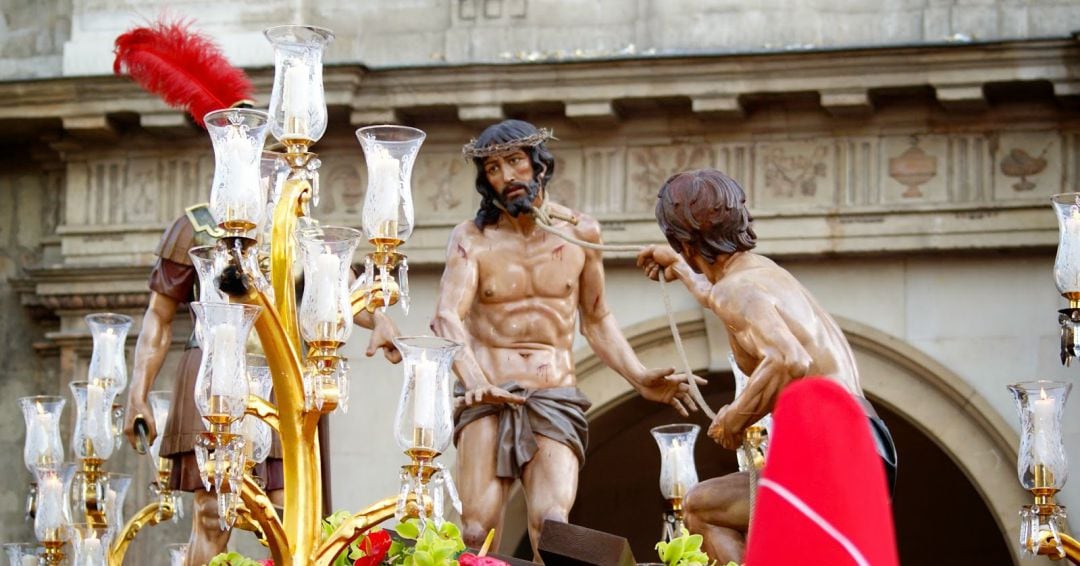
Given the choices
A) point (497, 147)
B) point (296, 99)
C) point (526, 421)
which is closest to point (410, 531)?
point (296, 99)

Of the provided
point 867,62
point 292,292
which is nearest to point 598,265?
point 292,292

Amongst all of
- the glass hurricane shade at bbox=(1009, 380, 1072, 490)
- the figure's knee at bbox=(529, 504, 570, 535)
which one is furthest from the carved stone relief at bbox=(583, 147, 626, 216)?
the figure's knee at bbox=(529, 504, 570, 535)

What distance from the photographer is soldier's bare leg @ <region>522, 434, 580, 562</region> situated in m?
9.20

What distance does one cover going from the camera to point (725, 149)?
14688 millimetres

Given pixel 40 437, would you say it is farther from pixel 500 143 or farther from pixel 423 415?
pixel 423 415

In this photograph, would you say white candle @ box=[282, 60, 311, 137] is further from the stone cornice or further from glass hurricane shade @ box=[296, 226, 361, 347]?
the stone cornice

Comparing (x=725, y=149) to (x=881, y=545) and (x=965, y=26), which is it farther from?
(x=881, y=545)

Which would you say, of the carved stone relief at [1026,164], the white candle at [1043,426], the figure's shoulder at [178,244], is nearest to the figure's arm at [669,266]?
the white candle at [1043,426]

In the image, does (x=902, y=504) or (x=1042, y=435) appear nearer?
(x=1042, y=435)

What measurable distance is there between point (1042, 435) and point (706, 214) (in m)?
2.53

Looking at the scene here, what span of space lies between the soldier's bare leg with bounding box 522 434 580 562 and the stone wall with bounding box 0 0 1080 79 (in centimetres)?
550

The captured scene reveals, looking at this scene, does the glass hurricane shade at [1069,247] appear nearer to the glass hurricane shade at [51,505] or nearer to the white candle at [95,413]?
the white candle at [95,413]

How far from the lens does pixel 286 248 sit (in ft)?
26.7

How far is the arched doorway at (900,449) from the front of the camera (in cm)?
1438
